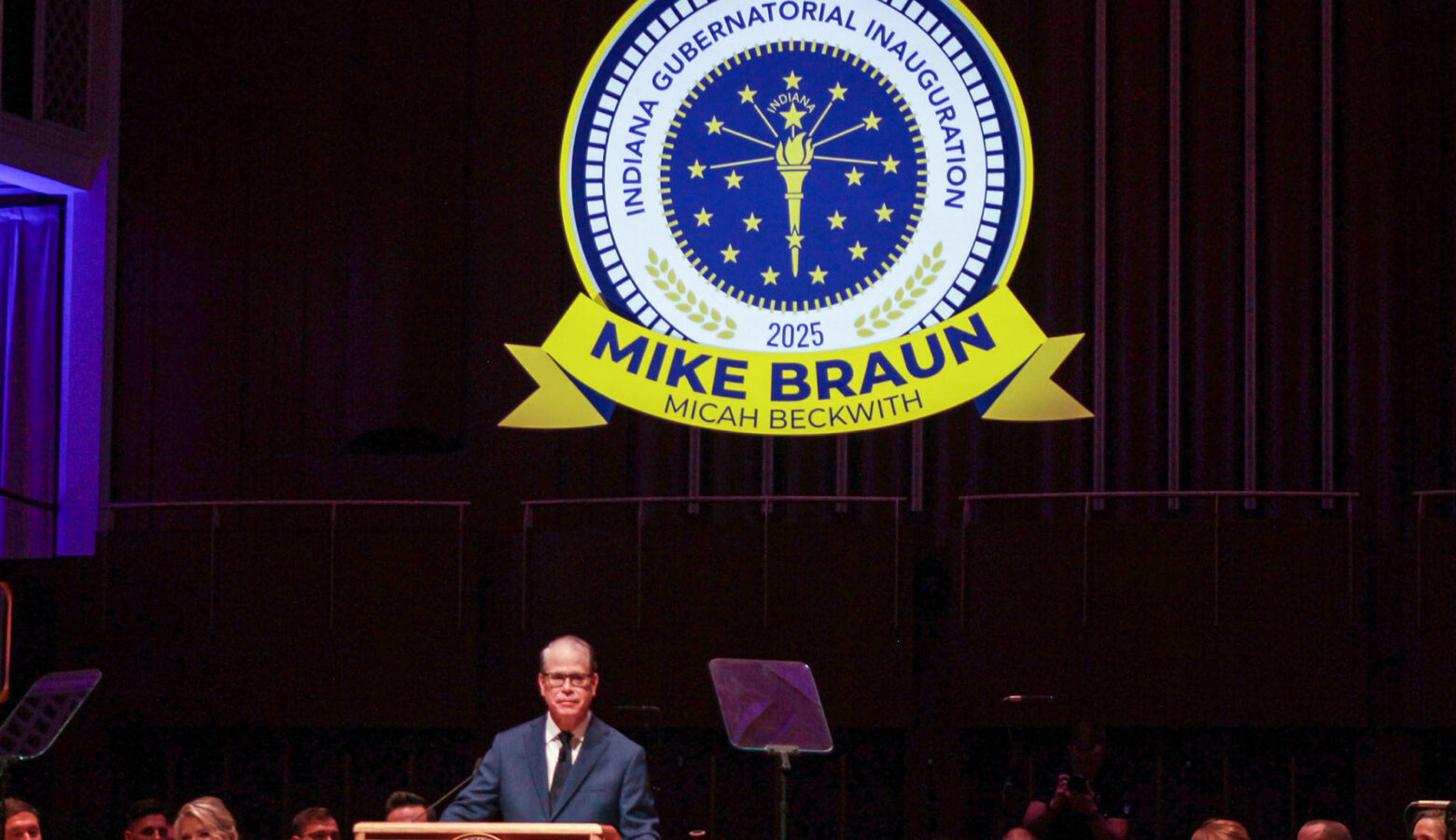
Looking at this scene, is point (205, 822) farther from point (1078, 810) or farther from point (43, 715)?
point (1078, 810)

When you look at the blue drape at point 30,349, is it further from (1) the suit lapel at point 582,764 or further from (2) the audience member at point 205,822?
(1) the suit lapel at point 582,764

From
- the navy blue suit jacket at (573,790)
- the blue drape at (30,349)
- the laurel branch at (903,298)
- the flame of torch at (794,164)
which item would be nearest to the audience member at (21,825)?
the navy blue suit jacket at (573,790)

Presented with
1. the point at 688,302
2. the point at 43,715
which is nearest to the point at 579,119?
the point at 688,302

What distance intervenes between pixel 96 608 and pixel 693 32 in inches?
175

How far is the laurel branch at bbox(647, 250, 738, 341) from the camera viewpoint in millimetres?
9094

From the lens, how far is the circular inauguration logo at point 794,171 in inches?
345

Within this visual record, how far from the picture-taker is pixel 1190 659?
9.48 metres

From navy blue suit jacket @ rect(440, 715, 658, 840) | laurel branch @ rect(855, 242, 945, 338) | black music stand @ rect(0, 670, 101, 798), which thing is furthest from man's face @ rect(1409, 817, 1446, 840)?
laurel branch @ rect(855, 242, 945, 338)

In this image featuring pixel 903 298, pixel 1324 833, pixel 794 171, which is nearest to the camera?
pixel 1324 833

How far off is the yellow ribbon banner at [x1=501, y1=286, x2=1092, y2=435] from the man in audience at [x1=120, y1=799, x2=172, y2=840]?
110 inches

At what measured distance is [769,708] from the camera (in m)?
5.11

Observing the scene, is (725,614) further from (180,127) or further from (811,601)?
(180,127)

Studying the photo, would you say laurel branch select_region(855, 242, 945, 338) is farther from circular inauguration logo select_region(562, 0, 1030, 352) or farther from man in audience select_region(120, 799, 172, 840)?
man in audience select_region(120, 799, 172, 840)

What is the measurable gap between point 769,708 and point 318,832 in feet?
5.79
